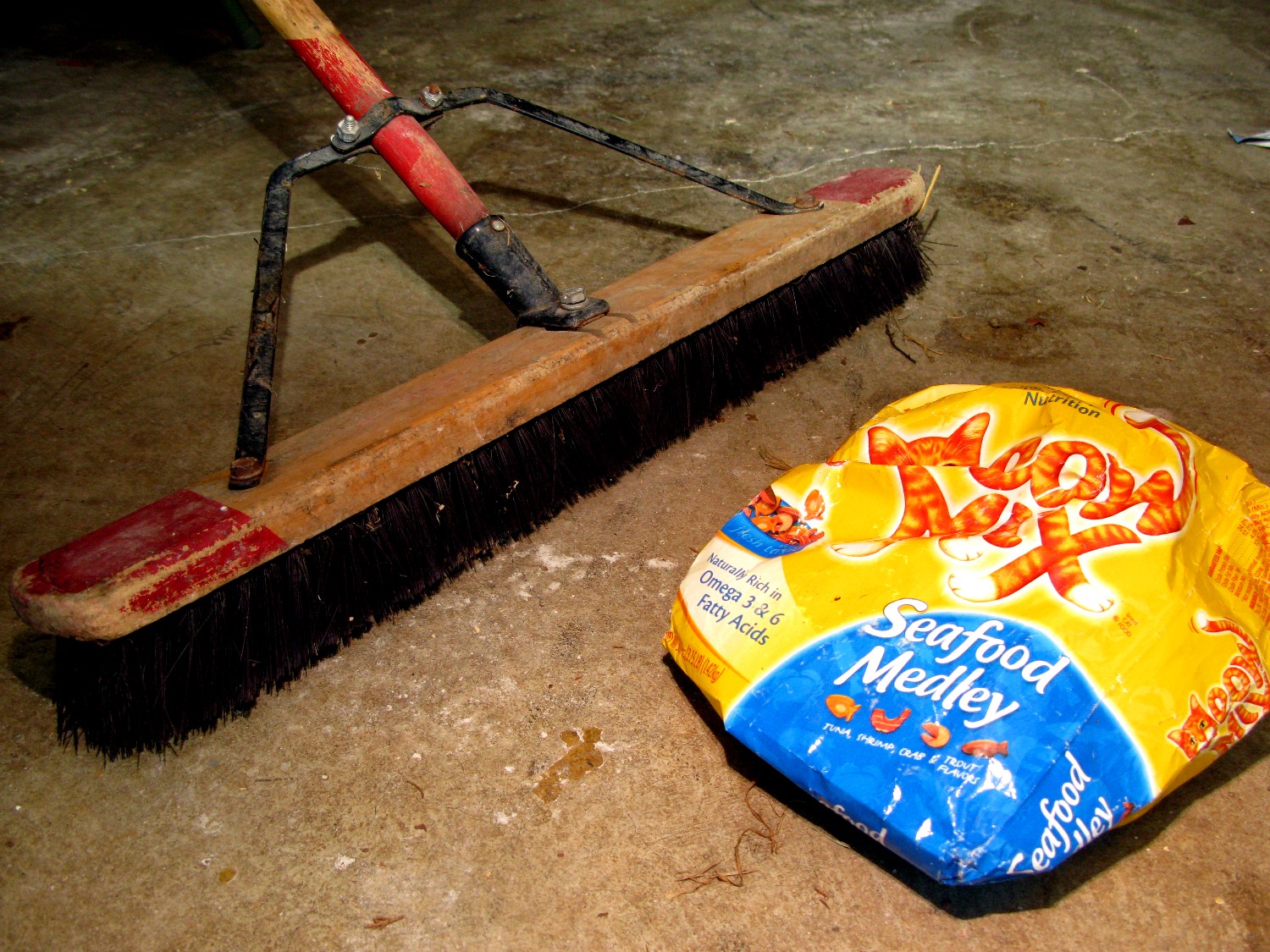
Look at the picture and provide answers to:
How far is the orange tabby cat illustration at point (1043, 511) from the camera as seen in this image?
123cm

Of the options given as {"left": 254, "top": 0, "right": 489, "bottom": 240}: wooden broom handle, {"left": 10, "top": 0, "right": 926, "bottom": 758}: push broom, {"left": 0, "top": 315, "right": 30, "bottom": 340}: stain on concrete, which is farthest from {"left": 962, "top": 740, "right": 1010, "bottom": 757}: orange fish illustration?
{"left": 0, "top": 315, "right": 30, "bottom": 340}: stain on concrete

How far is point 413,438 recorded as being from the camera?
1.44 m

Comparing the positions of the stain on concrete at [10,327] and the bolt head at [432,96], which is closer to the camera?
the bolt head at [432,96]

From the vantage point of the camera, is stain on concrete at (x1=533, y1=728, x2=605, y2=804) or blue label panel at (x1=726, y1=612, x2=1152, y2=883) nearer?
blue label panel at (x1=726, y1=612, x2=1152, y2=883)

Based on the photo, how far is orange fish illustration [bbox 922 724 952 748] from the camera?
44.1 inches

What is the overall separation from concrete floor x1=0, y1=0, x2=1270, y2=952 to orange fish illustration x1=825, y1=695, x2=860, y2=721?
7.1 inches

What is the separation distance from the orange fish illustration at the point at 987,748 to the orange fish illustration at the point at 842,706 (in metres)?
0.13

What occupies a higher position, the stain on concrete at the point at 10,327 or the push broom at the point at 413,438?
the stain on concrete at the point at 10,327

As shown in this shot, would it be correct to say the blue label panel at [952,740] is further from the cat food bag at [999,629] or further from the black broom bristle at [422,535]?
the black broom bristle at [422,535]

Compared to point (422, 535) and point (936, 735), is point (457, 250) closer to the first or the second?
point (422, 535)

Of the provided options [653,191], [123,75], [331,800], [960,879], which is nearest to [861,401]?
[653,191]

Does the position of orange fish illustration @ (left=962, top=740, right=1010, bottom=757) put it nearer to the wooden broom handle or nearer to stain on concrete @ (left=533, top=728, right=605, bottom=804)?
stain on concrete @ (left=533, top=728, right=605, bottom=804)

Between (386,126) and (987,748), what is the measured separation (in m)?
1.43

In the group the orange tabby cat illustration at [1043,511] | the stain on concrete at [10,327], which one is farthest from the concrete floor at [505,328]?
the orange tabby cat illustration at [1043,511]
